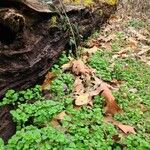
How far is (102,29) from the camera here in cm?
724

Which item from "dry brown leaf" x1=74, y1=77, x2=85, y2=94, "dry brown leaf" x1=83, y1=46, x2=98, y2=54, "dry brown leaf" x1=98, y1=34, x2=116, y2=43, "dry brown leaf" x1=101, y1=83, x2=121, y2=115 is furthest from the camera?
"dry brown leaf" x1=98, y1=34, x2=116, y2=43

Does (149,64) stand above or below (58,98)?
below

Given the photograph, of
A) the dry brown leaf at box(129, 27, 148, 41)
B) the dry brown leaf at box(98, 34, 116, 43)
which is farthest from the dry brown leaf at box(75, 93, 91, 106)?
the dry brown leaf at box(129, 27, 148, 41)

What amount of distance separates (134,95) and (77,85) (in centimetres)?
75

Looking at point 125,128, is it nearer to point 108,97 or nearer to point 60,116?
point 108,97

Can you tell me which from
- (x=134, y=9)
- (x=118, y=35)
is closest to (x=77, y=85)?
(x=118, y=35)

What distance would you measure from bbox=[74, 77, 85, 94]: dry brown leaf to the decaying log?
41cm

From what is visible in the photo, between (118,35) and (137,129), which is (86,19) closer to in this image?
(118,35)

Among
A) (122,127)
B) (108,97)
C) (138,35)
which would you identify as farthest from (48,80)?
(138,35)

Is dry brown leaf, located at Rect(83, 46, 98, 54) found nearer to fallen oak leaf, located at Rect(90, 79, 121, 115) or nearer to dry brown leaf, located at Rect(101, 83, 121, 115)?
fallen oak leaf, located at Rect(90, 79, 121, 115)

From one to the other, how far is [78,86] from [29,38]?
0.92m

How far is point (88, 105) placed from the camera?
14.0 feet

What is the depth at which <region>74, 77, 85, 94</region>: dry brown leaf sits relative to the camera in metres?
4.53

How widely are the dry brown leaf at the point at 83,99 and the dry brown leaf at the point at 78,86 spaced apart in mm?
133
